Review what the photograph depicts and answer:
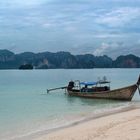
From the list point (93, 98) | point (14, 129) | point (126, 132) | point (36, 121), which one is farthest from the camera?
point (93, 98)

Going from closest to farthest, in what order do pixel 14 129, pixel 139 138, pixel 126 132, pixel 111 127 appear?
pixel 139 138
pixel 126 132
pixel 111 127
pixel 14 129

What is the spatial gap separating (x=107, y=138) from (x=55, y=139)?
2.15 meters

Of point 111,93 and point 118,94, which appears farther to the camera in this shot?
point 111,93

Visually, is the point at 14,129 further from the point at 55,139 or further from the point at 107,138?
the point at 107,138

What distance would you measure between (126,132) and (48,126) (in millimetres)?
6604

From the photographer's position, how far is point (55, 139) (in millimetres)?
13680

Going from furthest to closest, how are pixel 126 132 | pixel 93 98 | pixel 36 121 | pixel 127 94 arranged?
pixel 93 98 → pixel 127 94 → pixel 36 121 → pixel 126 132

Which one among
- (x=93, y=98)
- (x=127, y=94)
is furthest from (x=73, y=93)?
(x=127, y=94)

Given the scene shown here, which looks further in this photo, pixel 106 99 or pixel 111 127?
pixel 106 99

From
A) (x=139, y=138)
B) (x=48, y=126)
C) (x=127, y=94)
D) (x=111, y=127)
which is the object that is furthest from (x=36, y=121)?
(x=127, y=94)

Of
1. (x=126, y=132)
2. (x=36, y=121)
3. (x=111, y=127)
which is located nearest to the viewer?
(x=126, y=132)

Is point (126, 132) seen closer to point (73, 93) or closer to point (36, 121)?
point (36, 121)

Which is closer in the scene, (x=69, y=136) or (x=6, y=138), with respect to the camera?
(x=69, y=136)

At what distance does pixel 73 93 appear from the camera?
40031 mm
